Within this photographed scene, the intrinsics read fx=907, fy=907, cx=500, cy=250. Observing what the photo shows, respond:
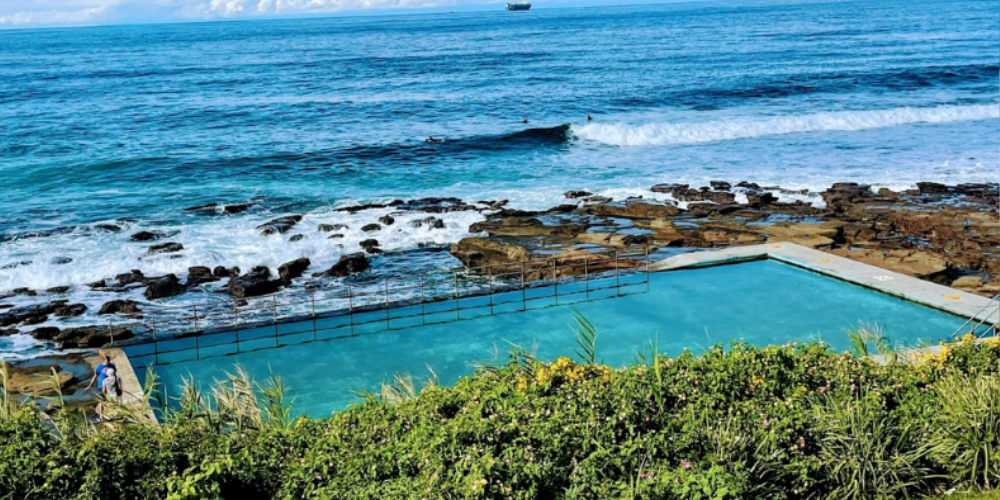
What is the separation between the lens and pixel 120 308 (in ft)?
64.5

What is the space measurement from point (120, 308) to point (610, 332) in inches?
424

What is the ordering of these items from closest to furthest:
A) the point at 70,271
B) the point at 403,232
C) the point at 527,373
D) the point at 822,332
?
the point at 527,373, the point at 822,332, the point at 70,271, the point at 403,232

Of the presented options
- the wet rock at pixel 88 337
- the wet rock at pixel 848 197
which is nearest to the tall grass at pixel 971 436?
the wet rock at pixel 88 337

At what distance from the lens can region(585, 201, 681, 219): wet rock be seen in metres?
26.8

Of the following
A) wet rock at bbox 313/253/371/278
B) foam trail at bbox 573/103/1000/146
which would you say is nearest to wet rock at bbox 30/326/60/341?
wet rock at bbox 313/253/371/278

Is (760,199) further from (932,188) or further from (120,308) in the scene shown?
(120,308)

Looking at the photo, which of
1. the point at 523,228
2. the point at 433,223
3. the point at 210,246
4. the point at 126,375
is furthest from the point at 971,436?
the point at 210,246

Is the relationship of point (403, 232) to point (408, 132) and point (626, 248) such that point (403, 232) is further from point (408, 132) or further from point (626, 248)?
point (408, 132)

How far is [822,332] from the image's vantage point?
630 inches

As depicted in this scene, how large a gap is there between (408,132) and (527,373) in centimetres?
3538

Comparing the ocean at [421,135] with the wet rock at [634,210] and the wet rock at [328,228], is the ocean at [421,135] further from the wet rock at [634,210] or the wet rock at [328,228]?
the wet rock at [634,210]

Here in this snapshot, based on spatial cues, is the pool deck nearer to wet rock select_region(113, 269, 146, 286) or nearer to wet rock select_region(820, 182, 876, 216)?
wet rock select_region(820, 182, 876, 216)

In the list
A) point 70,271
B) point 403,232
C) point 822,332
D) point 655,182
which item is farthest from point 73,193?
point 822,332

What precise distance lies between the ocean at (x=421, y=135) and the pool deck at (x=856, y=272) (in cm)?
668
